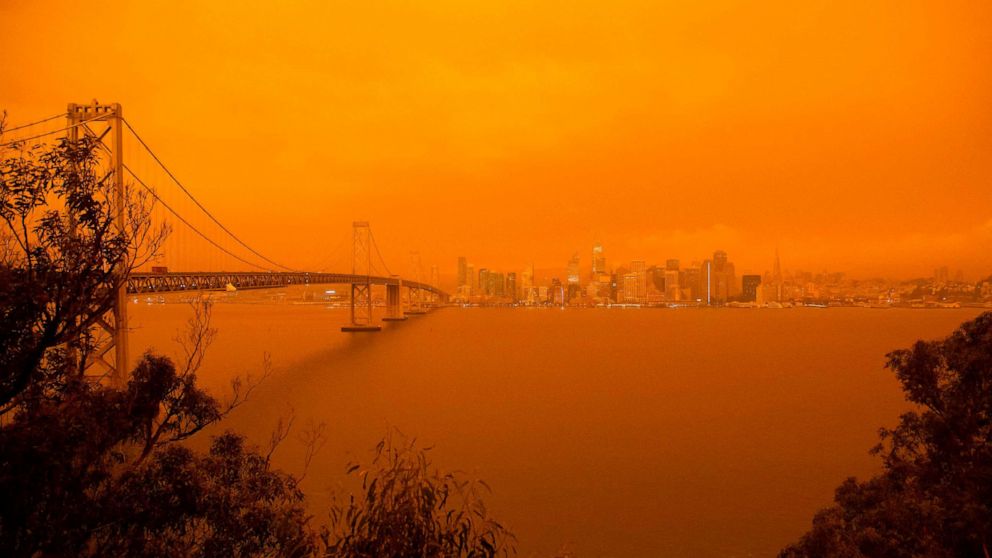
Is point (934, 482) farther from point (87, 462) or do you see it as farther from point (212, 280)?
point (212, 280)

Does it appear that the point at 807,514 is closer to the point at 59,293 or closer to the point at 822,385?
the point at 59,293

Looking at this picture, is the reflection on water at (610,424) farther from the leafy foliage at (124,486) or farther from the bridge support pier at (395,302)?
the bridge support pier at (395,302)

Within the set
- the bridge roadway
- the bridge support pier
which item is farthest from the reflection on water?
the bridge support pier

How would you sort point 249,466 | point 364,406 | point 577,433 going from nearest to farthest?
point 249,466, point 577,433, point 364,406

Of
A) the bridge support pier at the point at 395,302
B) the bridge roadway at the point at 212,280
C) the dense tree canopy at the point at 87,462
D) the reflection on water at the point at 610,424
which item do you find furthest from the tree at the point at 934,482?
the bridge support pier at the point at 395,302

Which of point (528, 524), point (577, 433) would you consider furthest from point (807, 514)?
point (577, 433)

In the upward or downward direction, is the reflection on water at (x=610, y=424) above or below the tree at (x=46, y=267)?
below
